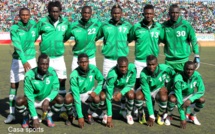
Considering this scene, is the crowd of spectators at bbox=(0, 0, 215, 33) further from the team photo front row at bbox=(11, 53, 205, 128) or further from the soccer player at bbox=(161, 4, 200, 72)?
the team photo front row at bbox=(11, 53, 205, 128)

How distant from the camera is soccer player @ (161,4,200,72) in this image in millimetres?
6758

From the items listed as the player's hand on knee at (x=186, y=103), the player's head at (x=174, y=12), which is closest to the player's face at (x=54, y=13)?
the player's head at (x=174, y=12)

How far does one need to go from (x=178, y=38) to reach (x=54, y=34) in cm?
250

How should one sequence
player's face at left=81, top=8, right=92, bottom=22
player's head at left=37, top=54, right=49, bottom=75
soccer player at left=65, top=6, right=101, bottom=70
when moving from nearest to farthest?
player's head at left=37, top=54, right=49, bottom=75, player's face at left=81, top=8, right=92, bottom=22, soccer player at left=65, top=6, right=101, bottom=70

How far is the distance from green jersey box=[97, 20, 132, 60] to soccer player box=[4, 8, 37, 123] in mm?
1443

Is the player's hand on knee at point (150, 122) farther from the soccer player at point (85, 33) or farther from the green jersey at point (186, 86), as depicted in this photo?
the soccer player at point (85, 33)

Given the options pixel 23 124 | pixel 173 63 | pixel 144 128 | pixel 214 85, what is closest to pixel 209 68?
pixel 214 85

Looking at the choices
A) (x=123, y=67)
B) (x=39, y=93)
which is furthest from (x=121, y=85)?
(x=39, y=93)

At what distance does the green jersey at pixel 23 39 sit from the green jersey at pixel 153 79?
2.22m

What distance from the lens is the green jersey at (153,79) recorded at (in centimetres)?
621

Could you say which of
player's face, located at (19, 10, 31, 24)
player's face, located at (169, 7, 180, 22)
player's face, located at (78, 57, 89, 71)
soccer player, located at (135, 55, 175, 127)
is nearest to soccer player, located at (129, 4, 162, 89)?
player's face, located at (169, 7, 180, 22)

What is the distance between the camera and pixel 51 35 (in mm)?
6754

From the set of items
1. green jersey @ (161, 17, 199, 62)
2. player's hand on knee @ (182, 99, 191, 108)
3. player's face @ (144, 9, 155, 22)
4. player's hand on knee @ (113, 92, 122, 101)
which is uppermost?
player's face @ (144, 9, 155, 22)

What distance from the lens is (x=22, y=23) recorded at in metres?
6.50
